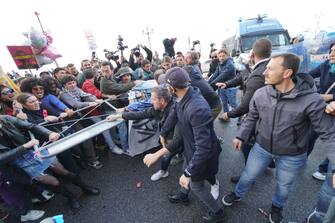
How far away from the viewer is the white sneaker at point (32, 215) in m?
2.93

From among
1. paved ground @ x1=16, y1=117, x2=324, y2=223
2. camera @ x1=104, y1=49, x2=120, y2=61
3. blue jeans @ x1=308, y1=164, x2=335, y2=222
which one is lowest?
paved ground @ x1=16, y1=117, x2=324, y2=223

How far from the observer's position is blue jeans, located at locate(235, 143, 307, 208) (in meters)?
2.03

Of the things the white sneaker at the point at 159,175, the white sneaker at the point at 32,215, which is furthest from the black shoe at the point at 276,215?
the white sneaker at the point at 32,215

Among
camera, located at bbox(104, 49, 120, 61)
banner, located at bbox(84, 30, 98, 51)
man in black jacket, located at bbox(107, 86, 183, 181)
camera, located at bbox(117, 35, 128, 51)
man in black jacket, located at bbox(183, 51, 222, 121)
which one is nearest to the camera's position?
man in black jacket, located at bbox(107, 86, 183, 181)

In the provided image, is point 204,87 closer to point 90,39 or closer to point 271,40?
point 271,40

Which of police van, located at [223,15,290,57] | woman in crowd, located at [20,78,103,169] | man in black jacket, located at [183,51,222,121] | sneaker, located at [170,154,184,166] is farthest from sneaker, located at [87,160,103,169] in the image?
police van, located at [223,15,290,57]

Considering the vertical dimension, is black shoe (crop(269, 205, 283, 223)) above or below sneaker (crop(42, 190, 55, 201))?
above

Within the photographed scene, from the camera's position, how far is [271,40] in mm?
7641

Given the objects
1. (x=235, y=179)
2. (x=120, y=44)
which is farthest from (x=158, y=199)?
(x=120, y=44)

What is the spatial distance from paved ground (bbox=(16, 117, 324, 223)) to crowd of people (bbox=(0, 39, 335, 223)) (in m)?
0.15

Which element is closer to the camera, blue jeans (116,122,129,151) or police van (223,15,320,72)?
blue jeans (116,122,129,151)

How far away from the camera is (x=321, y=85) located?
2.96m

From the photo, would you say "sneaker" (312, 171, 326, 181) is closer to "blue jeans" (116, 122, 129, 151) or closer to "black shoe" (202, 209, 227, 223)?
"black shoe" (202, 209, 227, 223)

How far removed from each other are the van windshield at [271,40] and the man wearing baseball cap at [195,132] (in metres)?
6.68
